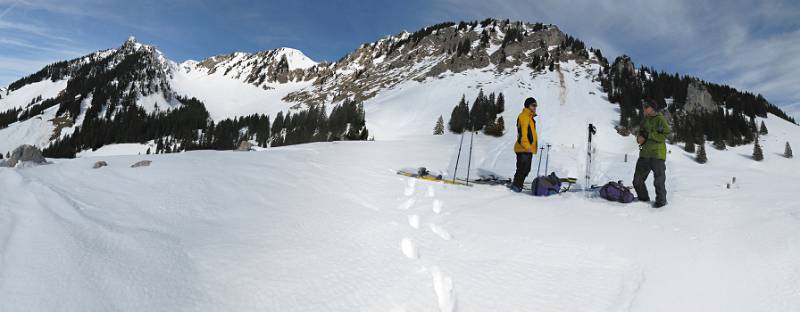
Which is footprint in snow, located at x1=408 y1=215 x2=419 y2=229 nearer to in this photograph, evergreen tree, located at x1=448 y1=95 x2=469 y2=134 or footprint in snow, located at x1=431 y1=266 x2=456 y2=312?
footprint in snow, located at x1=431 y1=266 x2=456 y2=312

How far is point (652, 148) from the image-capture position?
6164 mm

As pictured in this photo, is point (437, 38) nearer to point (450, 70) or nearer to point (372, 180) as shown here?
point (450, 70)

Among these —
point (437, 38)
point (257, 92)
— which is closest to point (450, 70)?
point (437, 38)

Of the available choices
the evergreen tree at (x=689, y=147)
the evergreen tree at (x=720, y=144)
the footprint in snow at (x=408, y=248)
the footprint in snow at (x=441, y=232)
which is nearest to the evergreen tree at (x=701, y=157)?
the evergreen tree at (x=689, y=147)

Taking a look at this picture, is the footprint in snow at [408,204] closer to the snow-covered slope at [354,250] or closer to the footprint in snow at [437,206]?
the snow-covered slope at [354,250]

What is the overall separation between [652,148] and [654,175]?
506 millimetres

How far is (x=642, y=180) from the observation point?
248 inches

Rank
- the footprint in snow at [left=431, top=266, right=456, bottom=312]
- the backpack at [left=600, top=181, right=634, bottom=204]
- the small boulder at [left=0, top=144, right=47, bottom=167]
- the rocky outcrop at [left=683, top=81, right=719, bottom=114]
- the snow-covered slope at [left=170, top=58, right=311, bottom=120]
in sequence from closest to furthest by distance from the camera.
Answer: the footprint in snow at [left=431, top=266, right=456, bottom=312]
the backpack at [left=600, top=181, right=634, bottom=204]
the small boulder at [left=0, top=144, right=47, bottom=167]
the rocky outcrop at [left=683, top=81, right=719, bottom=114]
the snow-covered slope at [left=170, top=58, right=311, bottom=120]

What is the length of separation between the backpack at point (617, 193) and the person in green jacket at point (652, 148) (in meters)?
0.26

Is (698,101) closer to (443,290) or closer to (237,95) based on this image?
(443,290)

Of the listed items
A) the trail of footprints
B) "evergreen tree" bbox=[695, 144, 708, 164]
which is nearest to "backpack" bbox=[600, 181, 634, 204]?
the trail of footprints

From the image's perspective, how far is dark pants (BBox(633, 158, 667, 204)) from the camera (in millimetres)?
5777

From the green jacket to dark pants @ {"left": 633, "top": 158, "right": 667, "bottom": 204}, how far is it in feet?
0.37

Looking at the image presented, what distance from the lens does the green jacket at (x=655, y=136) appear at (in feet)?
19.9
